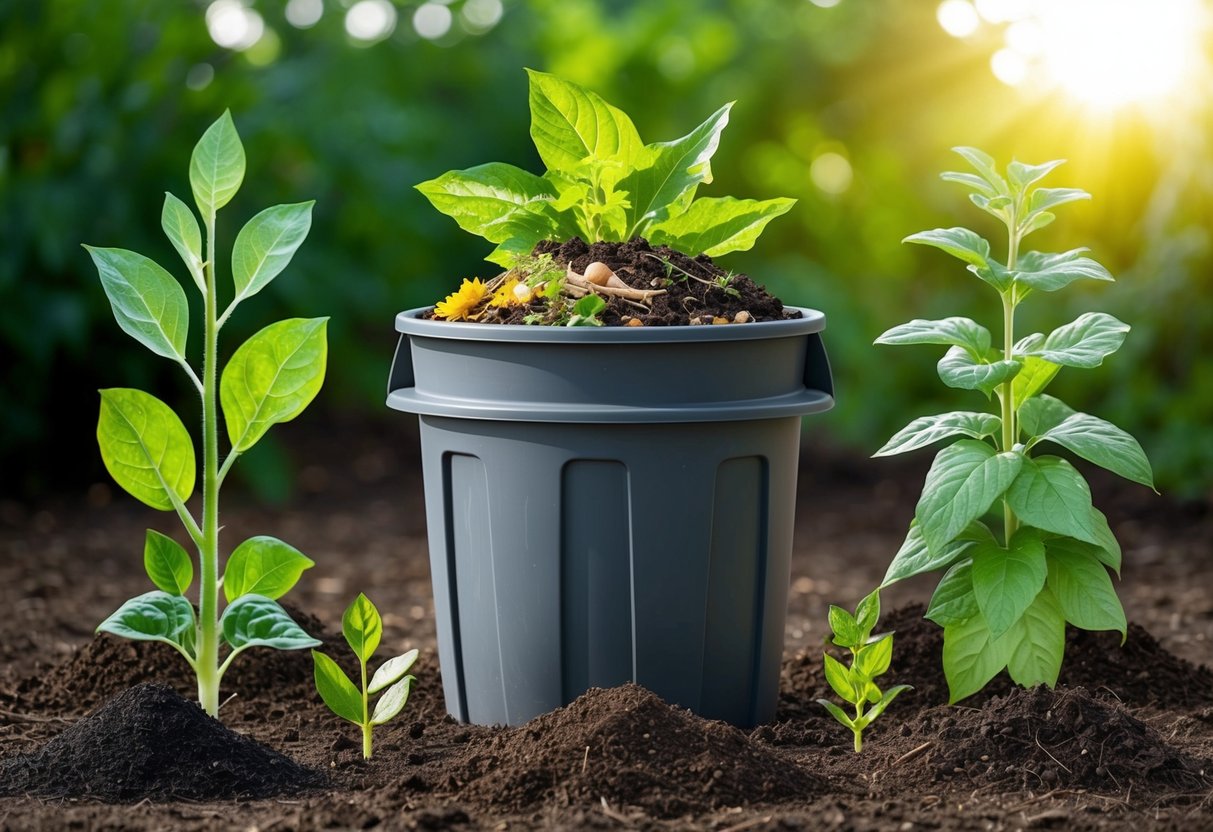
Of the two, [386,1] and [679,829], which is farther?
[386,1]

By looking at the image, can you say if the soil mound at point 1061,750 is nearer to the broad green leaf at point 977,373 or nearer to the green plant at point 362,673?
the broad green leaf at point 977,373

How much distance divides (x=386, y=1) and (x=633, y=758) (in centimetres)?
535

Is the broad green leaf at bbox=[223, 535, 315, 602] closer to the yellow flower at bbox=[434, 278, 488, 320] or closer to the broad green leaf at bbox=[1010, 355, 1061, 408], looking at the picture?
the yellow flower at bbox=[434, 278, 488, 320]

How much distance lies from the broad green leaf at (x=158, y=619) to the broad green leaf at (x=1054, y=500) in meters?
1.57

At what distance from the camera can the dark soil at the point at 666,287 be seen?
264 cm

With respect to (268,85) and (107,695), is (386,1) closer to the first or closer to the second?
(268,85)

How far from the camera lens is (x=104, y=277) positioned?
2525 millimetres

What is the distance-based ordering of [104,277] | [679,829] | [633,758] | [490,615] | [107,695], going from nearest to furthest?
[679,829], [633,758], [104,277], [490,615], [107,695]

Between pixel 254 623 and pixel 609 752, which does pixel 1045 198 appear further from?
pixel 254 623

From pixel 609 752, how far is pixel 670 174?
1227mm

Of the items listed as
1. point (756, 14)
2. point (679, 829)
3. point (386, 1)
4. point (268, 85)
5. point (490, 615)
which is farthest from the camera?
point (756, 14)

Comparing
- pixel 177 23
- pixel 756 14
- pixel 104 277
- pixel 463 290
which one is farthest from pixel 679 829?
pixel 756 14

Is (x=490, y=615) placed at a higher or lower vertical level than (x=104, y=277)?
lower

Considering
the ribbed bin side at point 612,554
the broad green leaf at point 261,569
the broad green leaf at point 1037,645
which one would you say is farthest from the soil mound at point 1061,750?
the broad green leaf at point 261,569
